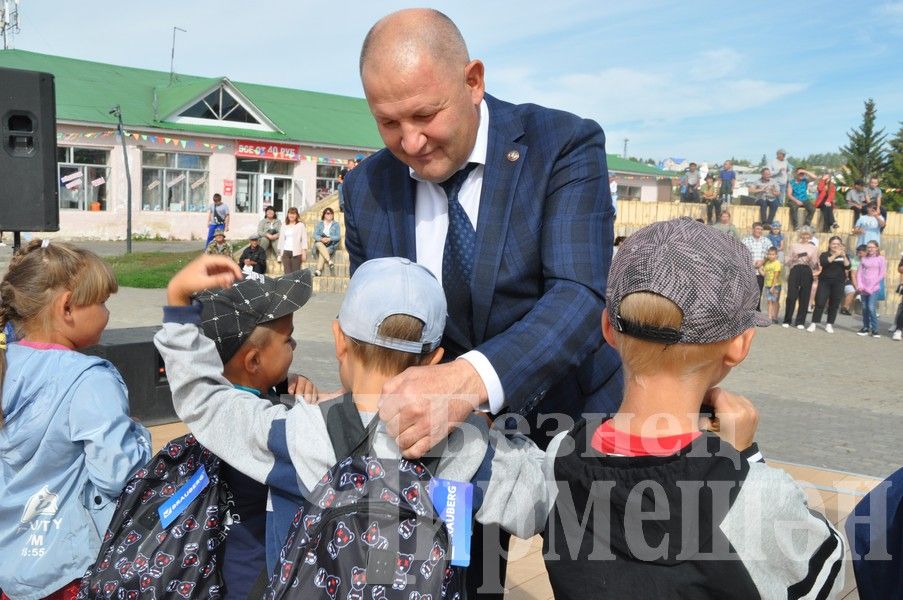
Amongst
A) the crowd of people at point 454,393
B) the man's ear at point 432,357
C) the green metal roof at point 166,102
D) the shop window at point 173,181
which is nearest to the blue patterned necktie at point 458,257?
the crowd of people at point 454,393

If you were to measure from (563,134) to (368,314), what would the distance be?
2.55ft

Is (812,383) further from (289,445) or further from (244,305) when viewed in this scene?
(289,445)

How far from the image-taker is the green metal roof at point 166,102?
101 feet

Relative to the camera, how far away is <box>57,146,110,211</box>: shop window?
29734 mm

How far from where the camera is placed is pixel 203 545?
2178 millimetres

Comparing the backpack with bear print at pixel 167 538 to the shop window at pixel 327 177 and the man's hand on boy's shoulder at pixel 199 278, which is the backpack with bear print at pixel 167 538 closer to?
the man's hand on boy's shoulder at pixel 199 278

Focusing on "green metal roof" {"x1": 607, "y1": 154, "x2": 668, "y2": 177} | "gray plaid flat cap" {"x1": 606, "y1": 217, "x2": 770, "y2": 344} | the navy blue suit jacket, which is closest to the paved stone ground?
the navy blue suit jacket

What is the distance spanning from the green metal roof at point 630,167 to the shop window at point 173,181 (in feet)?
68.8

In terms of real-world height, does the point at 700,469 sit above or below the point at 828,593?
above

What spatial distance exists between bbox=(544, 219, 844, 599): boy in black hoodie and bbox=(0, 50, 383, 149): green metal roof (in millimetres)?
30049

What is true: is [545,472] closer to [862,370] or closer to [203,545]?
[203,545]

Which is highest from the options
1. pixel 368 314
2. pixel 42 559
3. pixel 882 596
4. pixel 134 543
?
pixel 368 314

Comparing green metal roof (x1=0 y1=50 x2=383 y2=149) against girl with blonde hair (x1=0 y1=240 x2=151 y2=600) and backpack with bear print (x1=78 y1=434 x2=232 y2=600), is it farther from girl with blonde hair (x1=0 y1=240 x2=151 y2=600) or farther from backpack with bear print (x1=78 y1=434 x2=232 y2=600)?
backpack with bear print (x1=78 y1=434 x2=232 y2=600)

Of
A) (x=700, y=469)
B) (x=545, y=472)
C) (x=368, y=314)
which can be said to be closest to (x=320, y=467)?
(x=368, y=314)
